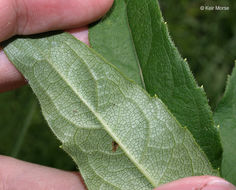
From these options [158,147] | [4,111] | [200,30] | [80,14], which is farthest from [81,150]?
[200,30]

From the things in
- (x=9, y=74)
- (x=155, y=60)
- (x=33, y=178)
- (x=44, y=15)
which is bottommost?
(x=33, y=178)

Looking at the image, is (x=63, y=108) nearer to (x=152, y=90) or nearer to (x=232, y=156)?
(x=152, y=90)

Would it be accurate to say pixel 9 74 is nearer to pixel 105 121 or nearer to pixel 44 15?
pixel 44 15

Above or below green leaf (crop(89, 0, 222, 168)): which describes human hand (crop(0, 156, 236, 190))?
below

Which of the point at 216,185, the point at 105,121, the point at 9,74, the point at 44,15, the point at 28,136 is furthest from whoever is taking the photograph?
the point at 28,136

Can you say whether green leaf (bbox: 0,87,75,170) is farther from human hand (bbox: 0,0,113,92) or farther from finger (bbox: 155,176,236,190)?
finger (bbox: 155,176,236,190)

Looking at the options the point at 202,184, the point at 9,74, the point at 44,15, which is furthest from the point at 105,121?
the point at 9,74

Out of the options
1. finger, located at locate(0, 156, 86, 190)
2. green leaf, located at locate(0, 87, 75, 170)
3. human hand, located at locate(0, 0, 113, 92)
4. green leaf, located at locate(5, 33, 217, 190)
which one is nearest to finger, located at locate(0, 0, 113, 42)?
human hand, located at locate(0, 0, 113, 92)
